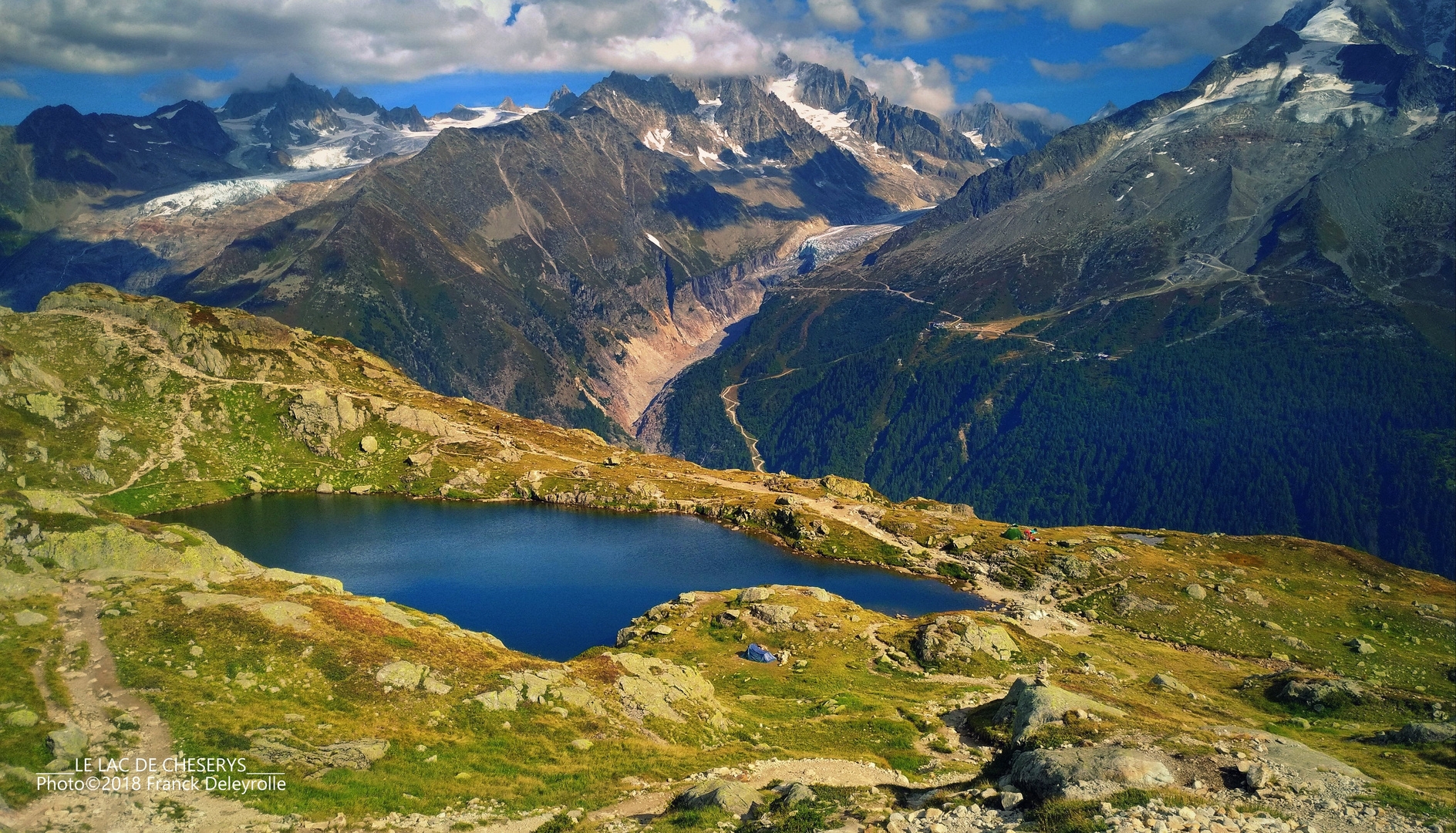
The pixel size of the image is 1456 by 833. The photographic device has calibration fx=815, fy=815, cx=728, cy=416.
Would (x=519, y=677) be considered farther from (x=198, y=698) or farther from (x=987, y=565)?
(x=987, y=565)

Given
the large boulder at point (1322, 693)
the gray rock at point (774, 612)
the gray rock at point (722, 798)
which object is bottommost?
the gray rock at point (774, 612)

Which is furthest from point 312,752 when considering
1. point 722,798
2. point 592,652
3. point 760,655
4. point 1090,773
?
point 760,655

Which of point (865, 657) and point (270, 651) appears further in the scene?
point (865, 657)

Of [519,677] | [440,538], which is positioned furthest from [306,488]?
[519,677]

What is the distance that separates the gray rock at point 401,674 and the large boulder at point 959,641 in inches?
2167

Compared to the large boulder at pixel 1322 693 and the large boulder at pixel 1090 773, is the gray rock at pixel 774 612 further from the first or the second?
the large boulder at pixel 1090 773

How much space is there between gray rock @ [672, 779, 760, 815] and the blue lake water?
213 feet

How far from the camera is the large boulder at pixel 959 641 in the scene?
87500 millimetres

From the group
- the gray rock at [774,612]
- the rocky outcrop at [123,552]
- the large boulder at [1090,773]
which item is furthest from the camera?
the gray rock at [774,612]

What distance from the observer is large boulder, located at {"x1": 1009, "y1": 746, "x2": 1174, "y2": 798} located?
36750 millimetres

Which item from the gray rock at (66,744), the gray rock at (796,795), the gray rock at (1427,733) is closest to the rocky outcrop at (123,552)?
the gray rock at (66,744)

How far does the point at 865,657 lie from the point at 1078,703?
126ft

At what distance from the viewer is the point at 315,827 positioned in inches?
1426

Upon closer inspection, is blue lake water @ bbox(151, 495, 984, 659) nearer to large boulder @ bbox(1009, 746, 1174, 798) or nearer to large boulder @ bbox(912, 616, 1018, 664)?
large boulder @ bbox(912, 616, 1018, 664)
